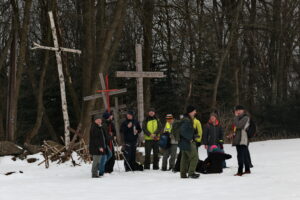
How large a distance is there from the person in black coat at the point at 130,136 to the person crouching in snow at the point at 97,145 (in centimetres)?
109

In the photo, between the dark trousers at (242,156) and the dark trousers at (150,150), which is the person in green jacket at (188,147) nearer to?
the dark trousers at (242,156)

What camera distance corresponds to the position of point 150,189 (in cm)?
904

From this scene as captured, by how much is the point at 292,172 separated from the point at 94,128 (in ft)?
14.9

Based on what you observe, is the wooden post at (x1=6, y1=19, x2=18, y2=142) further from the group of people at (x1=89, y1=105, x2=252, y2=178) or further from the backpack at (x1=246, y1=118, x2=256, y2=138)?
the backpack at (x1=246, y1=118, x2=256, y2=138)

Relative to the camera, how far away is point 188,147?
1054 cm

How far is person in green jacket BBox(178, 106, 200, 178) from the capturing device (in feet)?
34.5

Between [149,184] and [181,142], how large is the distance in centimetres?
138

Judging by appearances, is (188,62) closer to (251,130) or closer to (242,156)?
(251,130)

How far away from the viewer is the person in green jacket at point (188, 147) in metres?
10.5

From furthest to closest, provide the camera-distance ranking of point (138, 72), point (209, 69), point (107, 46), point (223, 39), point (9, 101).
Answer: point (223, 39) < point (209, 69) < point (9, 101) < point (107, 46) < point (138, 72)

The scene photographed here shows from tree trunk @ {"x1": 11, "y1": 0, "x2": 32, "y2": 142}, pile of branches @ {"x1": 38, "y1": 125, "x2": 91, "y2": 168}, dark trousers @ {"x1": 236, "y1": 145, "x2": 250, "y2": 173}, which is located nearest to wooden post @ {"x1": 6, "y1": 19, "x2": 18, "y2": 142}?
tree trunk @ {"x1": 11, "y1": 0, "x2": 32, "y2": 142}

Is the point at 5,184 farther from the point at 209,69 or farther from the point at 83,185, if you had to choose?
the point at 209,69

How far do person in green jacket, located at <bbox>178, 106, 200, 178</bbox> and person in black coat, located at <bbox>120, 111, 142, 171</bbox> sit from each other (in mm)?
2005

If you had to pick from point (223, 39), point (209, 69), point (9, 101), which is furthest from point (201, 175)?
point (223, 39)
